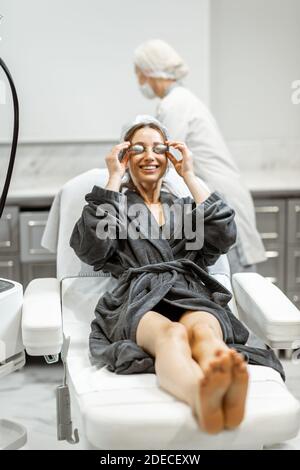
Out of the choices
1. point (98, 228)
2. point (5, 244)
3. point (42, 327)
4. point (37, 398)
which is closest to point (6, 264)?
point (5, 244)

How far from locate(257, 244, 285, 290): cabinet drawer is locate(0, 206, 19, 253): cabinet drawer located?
3.75 feet

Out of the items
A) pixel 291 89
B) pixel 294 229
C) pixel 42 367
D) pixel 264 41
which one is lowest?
pixel 42 367

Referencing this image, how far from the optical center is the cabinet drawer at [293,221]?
359cm

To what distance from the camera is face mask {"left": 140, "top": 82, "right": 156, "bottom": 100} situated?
3543 millimetres

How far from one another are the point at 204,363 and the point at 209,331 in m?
0.18

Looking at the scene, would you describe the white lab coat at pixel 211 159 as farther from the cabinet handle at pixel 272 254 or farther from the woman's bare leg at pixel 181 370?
the woman's bare leg at pixel 181 370

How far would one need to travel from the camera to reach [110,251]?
2.46 meters

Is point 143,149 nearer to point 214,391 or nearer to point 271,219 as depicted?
point 214,391

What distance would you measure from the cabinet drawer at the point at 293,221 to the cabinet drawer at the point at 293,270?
0.19ft

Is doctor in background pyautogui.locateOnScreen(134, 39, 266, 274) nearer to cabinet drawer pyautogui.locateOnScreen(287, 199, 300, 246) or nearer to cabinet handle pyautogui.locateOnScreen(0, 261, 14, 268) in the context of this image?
cabinet drawer pyautogui.locateOnScreen(287, 199, 300, 246)

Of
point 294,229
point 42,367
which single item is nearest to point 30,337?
point 42,367
